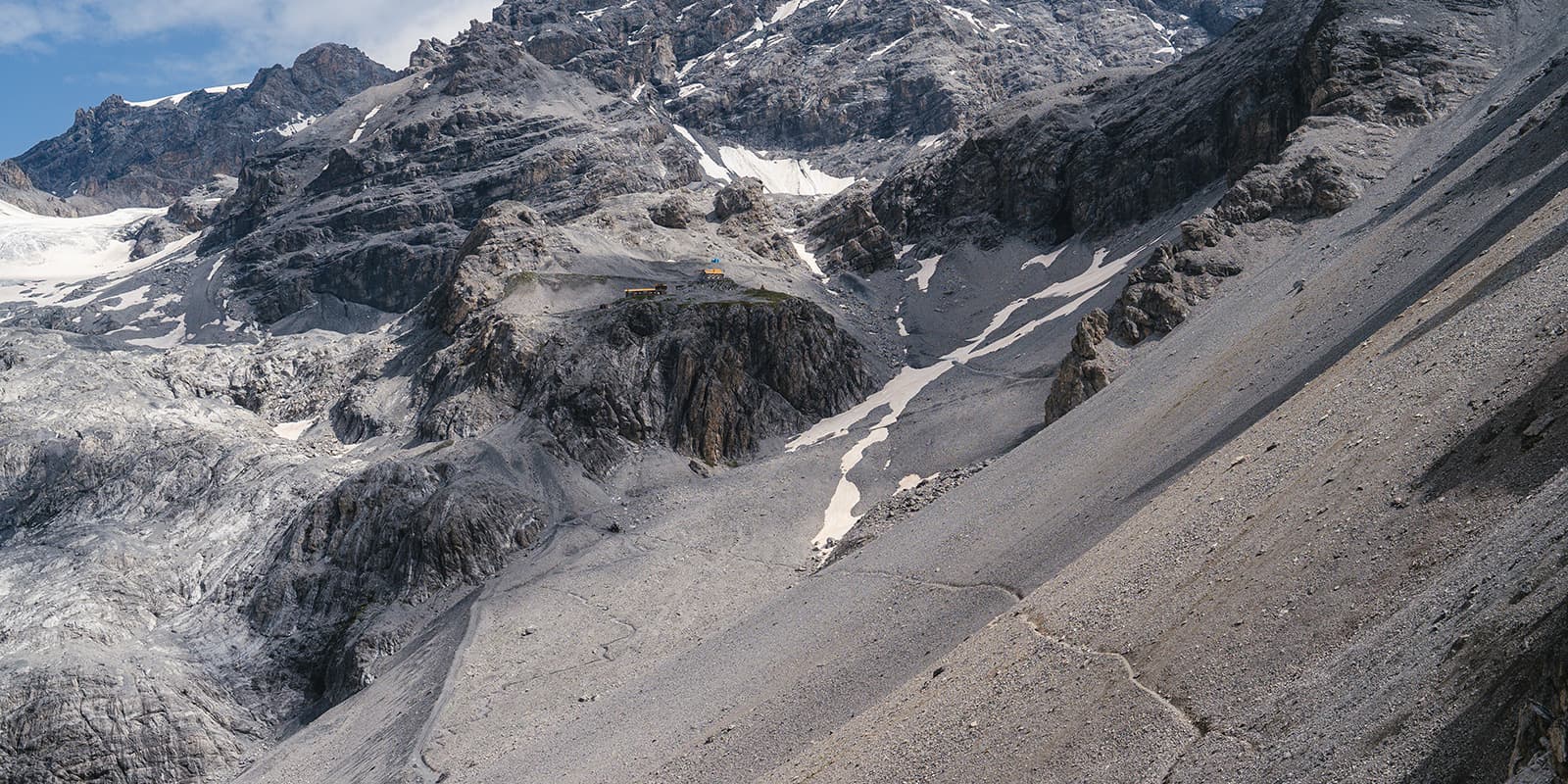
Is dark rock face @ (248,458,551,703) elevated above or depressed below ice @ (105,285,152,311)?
below

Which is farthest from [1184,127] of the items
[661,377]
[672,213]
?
[661,377]

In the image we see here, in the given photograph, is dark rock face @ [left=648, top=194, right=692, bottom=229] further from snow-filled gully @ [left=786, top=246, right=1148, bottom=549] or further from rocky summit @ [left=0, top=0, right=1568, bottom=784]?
snow-filled gully @ [left=786, top=246, right=1148, bottom=549]

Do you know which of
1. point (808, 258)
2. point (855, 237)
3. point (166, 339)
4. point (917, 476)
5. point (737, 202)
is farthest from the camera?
point (166, 339)

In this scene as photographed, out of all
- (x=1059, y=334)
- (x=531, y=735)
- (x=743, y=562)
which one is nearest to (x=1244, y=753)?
(x=531, y=735)

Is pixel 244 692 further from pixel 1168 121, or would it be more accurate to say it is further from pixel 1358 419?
pixel 1168 121

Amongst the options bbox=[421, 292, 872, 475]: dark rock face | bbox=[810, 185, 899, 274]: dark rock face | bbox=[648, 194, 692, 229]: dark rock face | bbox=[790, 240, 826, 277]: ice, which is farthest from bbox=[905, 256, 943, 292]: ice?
bbox=[648, 194, 692, 229]: dark rock face

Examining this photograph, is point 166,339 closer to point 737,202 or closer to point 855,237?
point 737,202

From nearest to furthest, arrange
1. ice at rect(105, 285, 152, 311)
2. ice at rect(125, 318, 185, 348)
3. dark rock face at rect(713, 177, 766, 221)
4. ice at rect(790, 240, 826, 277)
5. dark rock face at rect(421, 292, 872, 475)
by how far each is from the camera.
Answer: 1. dark rock face at rect(421, 292, 872, 475)
2. ice at rect(790, 240, 826, 277)
3. dark rock face at rect(713, 177, 766, 221)
4. ice at rect(125, 318, 185, 348)
5. ice at rect(105, 285, 152, 311)
